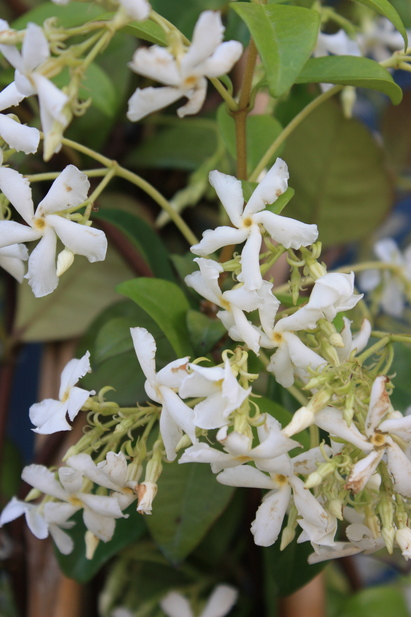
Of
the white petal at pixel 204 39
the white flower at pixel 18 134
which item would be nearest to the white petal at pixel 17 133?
the white flower at pixel 18 134

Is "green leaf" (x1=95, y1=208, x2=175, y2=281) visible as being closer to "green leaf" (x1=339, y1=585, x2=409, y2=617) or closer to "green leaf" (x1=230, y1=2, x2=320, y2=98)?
"green leaf" (x1=230, y1=2, x2=320, y2=98)

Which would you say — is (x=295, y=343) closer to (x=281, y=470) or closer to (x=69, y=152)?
(x=281, y=470)

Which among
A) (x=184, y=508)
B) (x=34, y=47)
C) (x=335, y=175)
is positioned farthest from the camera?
(x=335, y=175)

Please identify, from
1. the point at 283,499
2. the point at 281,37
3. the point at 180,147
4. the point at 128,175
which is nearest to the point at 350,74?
the point at 281,37

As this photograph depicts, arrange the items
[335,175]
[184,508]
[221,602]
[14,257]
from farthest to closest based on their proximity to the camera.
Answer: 1. [335,175]
2. [221,602]
3. [184,508]
4. [14,257]

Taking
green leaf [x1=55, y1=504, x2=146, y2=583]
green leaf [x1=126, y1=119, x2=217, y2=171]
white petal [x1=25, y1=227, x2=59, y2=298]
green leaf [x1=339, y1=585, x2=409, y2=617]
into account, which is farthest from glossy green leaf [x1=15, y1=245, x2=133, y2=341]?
green leaf [x1=339, y1=585, x2=409, y2=617]

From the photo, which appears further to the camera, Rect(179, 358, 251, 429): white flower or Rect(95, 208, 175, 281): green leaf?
Rect(95, 208, 175, 281): green leaf

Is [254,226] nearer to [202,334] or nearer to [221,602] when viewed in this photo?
[202,334]
